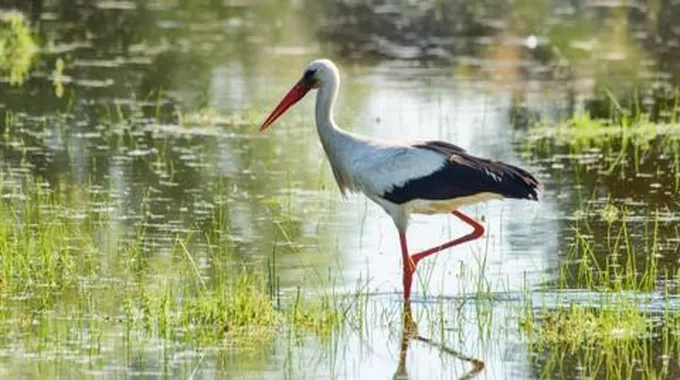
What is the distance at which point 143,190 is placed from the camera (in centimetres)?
1354

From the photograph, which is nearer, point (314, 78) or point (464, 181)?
point (464, 181)

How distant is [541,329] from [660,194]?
444 centimetres

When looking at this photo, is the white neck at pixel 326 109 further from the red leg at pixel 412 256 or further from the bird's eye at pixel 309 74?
the red leg at pixel 412 256

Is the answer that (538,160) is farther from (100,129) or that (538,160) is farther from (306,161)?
(100,129)

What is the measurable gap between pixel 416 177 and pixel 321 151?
16.6ft

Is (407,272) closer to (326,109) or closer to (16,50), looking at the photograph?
(326,109)

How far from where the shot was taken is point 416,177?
10641 mm

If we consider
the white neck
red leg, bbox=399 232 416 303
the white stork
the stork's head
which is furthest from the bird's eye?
red leg, bbox=399 232 416 303

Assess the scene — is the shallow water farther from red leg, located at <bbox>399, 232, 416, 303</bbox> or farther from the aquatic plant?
the aquatic plant

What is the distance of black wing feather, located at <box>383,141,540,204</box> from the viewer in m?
10.3

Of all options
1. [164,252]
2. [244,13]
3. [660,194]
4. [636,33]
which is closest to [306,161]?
[660,194]

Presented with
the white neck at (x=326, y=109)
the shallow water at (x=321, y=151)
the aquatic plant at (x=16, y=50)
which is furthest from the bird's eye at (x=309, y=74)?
the aquatic plant at (x=16, y=50)

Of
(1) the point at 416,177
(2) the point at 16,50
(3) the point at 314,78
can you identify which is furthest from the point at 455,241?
(2) the point at 16,50

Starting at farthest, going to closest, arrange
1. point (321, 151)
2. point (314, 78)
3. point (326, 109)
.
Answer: point (321, 151) < point (314, 78) < point (326, 109)
